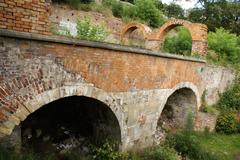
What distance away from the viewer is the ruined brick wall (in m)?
4.80

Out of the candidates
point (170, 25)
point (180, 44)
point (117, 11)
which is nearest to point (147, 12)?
point (117, 11)

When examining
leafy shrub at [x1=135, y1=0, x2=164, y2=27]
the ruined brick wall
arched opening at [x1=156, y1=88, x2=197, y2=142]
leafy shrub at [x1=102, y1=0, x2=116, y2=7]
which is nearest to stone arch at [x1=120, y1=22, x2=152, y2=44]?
leafy shrub at [x1=135, y1=0, x2=164, y2=27]

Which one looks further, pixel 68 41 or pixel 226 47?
pixel 226 47

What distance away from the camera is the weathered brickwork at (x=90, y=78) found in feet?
16.1

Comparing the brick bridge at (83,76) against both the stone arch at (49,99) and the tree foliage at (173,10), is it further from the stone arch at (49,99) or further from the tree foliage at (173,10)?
the tree foliage at (173,10)

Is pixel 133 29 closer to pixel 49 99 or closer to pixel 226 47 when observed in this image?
pixel 226 47

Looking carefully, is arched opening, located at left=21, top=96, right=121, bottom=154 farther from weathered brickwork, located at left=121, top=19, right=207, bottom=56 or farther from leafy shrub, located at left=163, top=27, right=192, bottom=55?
leafy shrub, located at left=163, top=27, right=192, bottom=55

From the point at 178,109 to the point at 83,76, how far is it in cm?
759

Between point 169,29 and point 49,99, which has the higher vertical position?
point 169,29

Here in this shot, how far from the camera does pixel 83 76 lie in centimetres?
616

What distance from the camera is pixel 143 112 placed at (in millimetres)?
8555

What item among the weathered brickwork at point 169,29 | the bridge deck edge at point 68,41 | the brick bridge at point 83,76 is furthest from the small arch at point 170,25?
the bridge deck edge at point 68,41

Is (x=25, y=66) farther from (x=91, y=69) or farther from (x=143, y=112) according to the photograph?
(x=143, y=112)

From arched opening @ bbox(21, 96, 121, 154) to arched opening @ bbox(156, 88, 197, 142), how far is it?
14.0 ft
